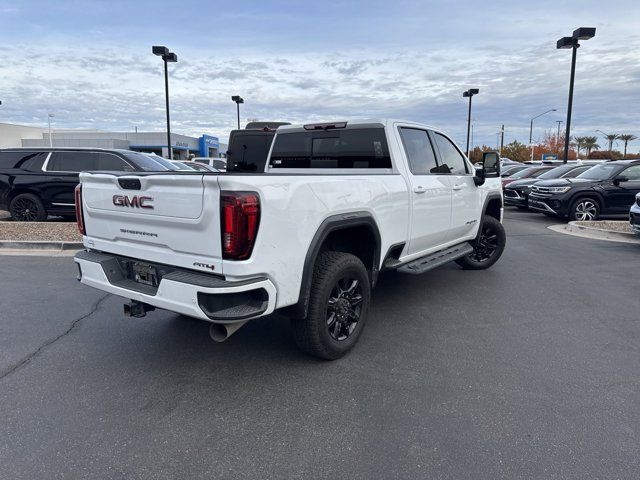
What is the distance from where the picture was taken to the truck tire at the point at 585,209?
1199cm

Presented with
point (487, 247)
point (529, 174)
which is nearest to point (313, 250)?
point (487, 247)

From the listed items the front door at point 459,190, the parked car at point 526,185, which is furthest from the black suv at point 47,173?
the parked car at point 526,185

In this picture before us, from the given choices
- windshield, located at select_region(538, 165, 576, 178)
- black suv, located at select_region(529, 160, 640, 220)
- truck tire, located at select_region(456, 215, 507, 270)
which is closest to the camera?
truck tire, located at select_region(456, 215, 507, 270)

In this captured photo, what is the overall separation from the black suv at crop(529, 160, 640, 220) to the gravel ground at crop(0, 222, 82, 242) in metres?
11.3

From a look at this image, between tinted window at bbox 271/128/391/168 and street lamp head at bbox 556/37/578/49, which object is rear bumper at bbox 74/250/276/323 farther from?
street lamp head at bbox 556/37/578/49

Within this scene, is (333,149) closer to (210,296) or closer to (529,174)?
(210,296)

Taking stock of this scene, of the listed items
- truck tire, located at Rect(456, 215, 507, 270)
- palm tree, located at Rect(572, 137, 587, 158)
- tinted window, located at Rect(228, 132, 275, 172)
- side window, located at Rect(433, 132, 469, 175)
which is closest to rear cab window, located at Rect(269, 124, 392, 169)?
tinted window, located at Rect(228, 132, 275, 172)

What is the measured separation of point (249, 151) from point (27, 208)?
6492 millimetres

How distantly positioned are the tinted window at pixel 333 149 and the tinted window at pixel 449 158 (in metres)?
1.09

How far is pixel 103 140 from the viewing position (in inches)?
1925

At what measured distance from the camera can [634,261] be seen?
7.64 meters

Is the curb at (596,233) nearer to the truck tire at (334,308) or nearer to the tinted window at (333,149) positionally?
the tinted window at (333,149)

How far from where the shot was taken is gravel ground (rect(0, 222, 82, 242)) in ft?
27.7

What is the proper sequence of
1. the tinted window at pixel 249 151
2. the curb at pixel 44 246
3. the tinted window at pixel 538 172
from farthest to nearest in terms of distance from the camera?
the tinted window at pixel 538 172 < the curb at pixel 44 246 < the tinted window at pixel 249 151
